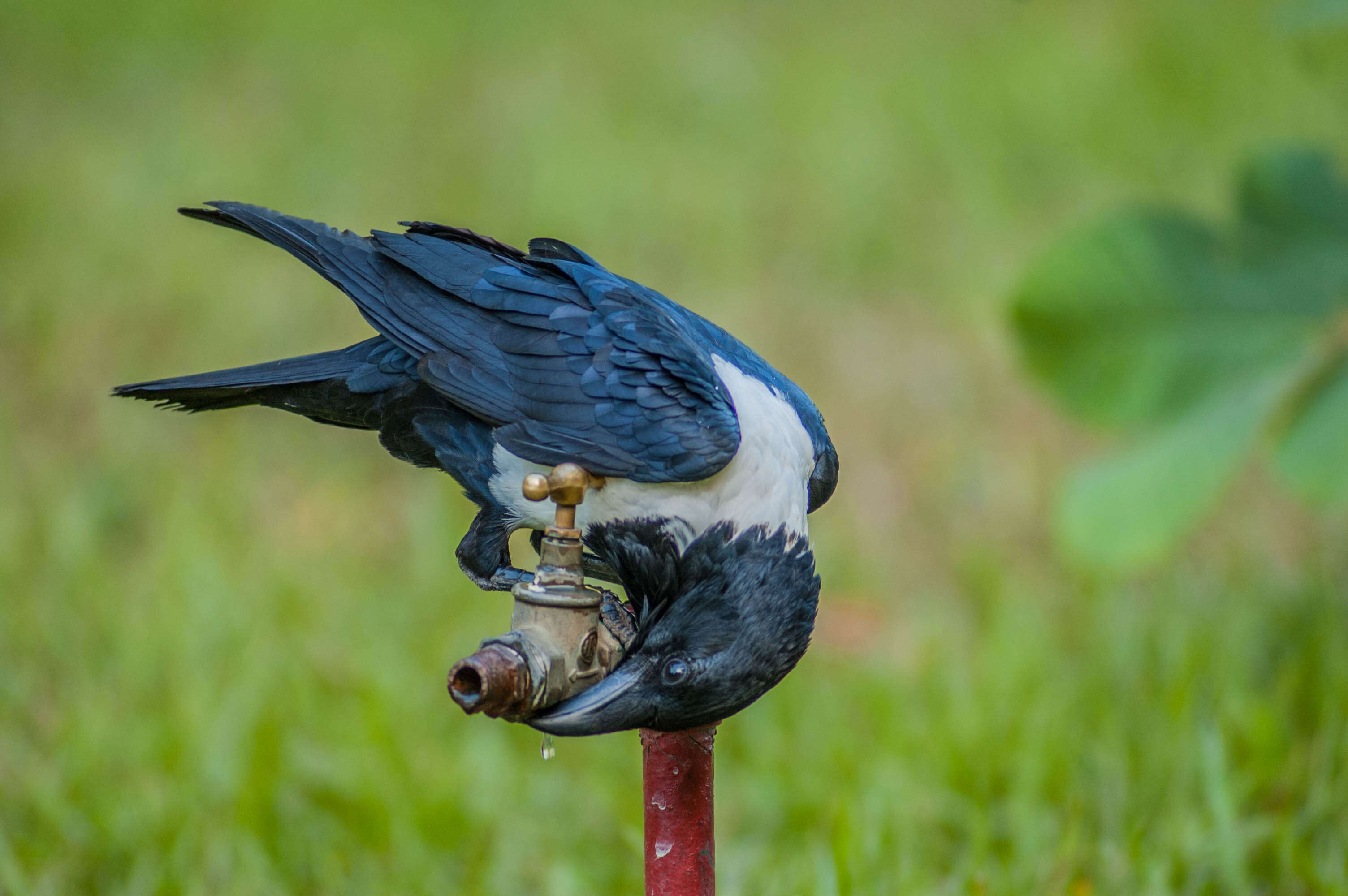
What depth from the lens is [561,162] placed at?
18.6 feet

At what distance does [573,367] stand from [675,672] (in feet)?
1.44

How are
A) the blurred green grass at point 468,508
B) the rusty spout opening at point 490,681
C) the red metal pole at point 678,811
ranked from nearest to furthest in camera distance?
the rusty spout opening at point 490,681 < the red metal pole at point 678,811 < the blurred green grass at point 468,508

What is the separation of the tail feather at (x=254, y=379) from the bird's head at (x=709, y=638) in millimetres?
526

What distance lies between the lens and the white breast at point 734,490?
1.51 m

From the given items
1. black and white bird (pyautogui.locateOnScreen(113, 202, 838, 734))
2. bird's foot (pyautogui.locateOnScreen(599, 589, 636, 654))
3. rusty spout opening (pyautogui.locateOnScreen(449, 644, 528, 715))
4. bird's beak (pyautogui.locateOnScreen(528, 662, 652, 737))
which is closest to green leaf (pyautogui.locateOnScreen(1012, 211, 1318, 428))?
black and white bird (pyautogui.locateOnScreen(113, 202, 838, 734))

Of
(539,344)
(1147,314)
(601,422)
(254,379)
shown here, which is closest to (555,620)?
(601,422)

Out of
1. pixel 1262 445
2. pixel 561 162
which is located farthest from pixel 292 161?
pixel 1262 445

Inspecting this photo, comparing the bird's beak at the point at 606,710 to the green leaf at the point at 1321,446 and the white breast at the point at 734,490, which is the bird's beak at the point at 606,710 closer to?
the white breast at the point at 734,490

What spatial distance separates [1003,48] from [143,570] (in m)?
5.30

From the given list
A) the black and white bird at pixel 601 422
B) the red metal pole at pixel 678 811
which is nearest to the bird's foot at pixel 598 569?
the black and white bird at pixel 601 422

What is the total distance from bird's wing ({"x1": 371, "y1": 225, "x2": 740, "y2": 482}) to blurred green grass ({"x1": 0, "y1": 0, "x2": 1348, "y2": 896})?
1.18 m

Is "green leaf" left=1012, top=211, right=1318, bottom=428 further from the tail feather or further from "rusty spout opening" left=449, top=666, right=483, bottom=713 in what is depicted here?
"rusty spout opening" left=449, top=666, right=483, bottom=713

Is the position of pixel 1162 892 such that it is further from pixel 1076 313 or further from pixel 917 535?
pixel 917 535

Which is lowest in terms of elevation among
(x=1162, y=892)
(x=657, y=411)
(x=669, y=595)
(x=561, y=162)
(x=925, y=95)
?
(x=1162, y=892)
